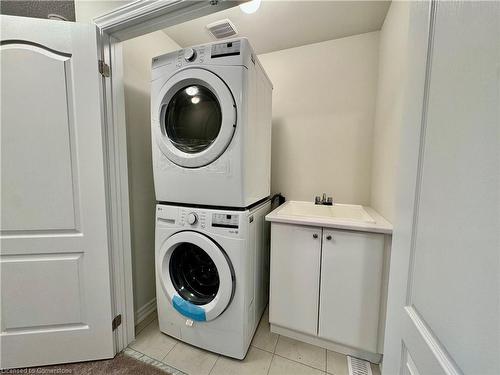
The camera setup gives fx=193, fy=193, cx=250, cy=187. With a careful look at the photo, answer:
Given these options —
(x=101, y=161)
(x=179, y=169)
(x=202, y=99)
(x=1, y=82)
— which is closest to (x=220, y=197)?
(x=179, y=169)

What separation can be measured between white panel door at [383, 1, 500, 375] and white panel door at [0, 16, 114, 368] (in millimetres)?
1491

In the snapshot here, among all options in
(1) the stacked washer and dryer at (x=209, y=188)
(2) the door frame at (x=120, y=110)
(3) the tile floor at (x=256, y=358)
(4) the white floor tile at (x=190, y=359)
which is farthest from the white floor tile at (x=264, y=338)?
(2) the door frame at (x=120, y=110)

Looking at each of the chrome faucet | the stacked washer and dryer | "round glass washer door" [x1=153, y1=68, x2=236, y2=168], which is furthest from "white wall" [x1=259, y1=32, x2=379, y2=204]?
"round glass washer door" [x1=153, y1=68, x2=236, y2=168]

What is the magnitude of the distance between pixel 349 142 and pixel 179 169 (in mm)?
1524

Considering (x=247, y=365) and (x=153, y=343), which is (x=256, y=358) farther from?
(x=153, y=343)

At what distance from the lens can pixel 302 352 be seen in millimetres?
1319

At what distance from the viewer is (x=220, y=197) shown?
1.17 metres

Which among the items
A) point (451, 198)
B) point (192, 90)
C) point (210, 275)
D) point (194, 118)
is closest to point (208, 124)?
point (194, 118)

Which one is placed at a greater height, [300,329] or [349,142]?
[349,142]

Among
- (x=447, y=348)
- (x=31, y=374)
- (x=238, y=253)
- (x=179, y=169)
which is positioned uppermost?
(x=179, y=169)

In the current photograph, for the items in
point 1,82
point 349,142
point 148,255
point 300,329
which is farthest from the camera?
point 349,142

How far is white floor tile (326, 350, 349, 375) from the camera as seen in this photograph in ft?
3.90

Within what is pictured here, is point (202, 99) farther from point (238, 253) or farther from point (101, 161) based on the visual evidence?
point (238, 253)

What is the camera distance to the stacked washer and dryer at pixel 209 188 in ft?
3.61
